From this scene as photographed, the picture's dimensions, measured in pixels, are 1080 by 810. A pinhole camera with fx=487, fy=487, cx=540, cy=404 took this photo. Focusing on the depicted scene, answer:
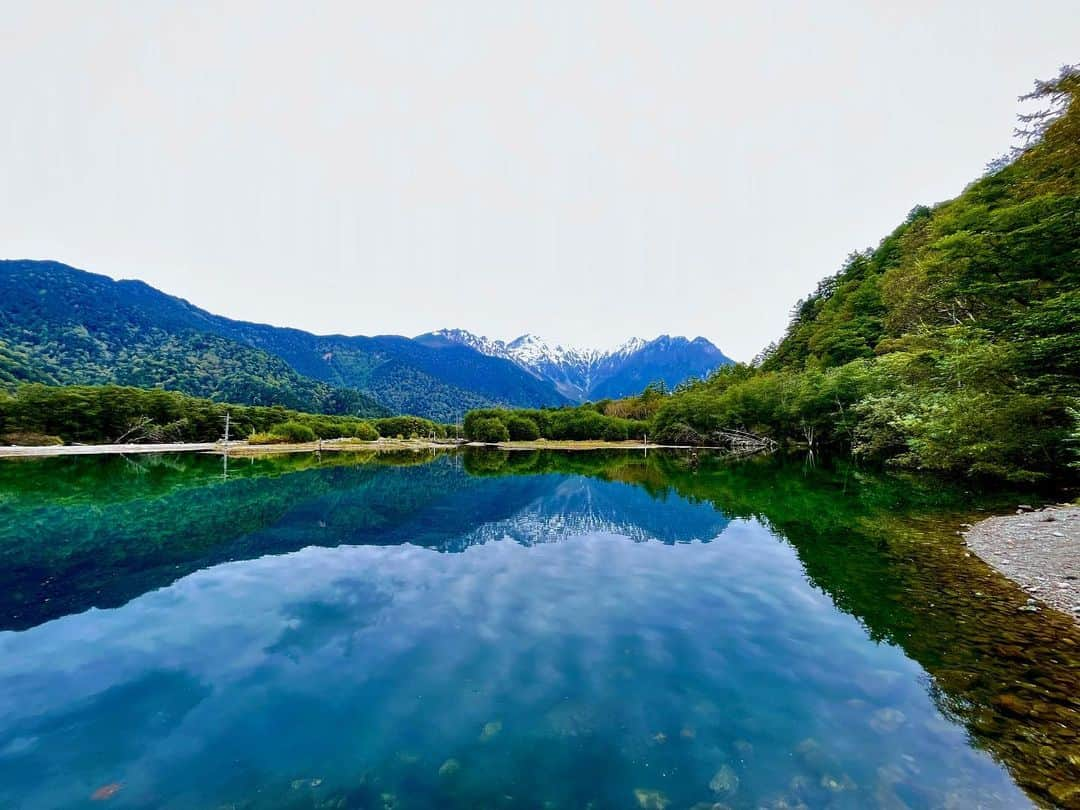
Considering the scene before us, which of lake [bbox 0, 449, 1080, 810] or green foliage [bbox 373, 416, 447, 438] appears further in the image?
green foliage [bbox 373, 416, 447, 438]

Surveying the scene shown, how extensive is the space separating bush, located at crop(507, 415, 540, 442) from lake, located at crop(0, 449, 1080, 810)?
120 m

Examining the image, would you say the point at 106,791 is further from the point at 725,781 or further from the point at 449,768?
the point at 725,781

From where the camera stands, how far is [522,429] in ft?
456

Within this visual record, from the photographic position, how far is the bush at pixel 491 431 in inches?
5300

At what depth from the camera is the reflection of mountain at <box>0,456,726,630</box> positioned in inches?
523

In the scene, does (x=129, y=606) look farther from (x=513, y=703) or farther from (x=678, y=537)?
(x=678, y=537)

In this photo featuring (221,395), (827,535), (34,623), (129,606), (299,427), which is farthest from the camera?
(221,395)

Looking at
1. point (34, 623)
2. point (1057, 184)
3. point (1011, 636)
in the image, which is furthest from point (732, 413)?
point (34, 623)

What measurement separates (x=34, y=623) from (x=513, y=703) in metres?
10.5

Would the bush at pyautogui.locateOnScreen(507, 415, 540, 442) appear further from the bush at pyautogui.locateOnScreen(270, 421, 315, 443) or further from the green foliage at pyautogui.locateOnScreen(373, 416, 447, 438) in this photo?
the bush at pyautogui.locateOnScreen(270, 421, 315, 443)

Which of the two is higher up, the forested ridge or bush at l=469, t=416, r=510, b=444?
the forested ridge

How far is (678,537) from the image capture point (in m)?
19.1

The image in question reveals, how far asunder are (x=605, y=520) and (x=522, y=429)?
116 meters

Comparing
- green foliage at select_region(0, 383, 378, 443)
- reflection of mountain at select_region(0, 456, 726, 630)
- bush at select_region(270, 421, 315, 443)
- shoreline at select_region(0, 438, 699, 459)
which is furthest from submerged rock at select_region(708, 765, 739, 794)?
bush at select_region(270, 421, 315, 443)
